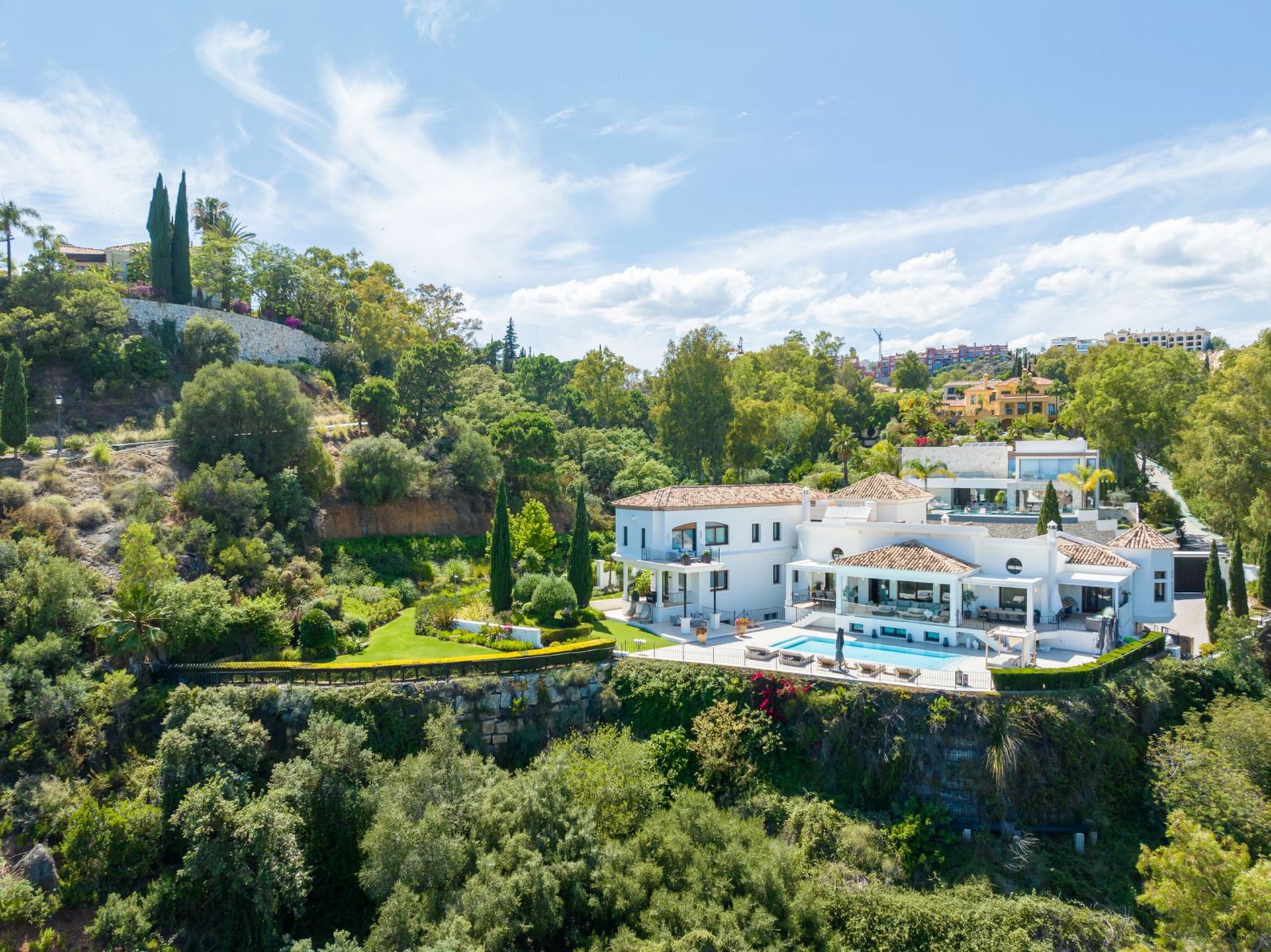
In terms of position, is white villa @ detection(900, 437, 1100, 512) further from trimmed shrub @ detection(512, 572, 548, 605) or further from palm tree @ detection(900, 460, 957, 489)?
trimmed shrub @ detection(512, 572, 548, 605)

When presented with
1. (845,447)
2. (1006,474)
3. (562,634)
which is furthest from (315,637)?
(1006,474)

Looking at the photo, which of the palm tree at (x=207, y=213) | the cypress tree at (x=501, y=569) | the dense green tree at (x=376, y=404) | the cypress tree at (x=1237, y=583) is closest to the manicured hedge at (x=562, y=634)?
the cypress tree at (x=501, y=569)

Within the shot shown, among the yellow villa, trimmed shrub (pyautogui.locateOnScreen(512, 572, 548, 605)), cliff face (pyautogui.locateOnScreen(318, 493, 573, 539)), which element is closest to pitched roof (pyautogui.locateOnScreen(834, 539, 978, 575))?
trimmed shrub (pyautogui.locateOnScreen(512, 572, 548, 605))

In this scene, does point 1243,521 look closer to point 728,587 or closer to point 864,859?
point 728,587

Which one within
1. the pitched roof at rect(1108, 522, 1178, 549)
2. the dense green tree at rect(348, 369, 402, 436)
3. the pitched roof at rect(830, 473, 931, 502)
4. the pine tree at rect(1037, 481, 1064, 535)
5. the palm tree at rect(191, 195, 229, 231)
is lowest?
the pitched roof at rect(1108, 522, 1178, 549)

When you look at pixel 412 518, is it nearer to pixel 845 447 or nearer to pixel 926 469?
pixel 845 447
